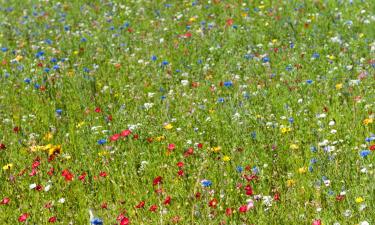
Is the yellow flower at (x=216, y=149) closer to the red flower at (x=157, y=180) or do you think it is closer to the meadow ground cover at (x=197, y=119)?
the meadow ground cover at (x=197, y=119)

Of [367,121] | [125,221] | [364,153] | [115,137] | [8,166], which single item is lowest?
[8,166]

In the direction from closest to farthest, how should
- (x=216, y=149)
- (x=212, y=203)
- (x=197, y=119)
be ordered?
1. (x=212, y=203)
2. (x=216, y=149)
3. (x=197, y=119)

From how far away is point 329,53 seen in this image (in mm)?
7703

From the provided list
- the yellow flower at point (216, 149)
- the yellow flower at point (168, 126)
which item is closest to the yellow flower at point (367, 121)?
the yellow flower at point (216, 149)

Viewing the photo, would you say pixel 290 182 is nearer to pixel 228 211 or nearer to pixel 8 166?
pixel 228 211

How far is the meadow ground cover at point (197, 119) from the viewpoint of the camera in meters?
4.60

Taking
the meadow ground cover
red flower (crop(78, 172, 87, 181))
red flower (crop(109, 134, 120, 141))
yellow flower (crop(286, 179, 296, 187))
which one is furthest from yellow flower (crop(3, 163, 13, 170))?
yellow flower (crop(286, 179, 296, 187))

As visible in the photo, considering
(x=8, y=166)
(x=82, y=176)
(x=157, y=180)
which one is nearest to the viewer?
(x=157, y=180)

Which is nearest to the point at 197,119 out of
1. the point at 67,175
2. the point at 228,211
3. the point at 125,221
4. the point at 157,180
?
the point at 157,180

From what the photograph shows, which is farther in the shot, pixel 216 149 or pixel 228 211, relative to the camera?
pixel 216 149

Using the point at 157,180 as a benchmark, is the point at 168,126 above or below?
below

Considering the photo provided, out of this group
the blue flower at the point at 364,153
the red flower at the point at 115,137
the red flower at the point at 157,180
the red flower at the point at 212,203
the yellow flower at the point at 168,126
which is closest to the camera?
the red flower at the point at 212,203

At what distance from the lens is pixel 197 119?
241 inches

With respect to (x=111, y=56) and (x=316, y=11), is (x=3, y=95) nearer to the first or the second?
(x=111, y=56)
